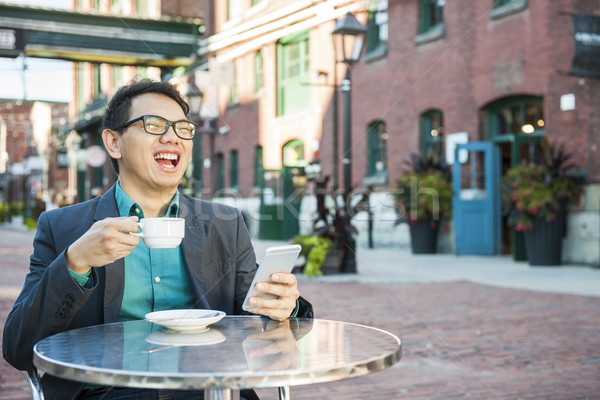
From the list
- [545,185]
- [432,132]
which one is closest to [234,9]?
[432,132]

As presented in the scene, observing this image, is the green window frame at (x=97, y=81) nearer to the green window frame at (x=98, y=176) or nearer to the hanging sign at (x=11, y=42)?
the green window frame at (x=98, y=176)

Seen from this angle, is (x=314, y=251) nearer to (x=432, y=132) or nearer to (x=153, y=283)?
(x=432, y=132)

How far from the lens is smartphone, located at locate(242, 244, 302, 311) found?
207 centimetres

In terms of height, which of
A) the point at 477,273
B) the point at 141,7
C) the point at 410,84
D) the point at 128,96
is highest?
the point at 141,7

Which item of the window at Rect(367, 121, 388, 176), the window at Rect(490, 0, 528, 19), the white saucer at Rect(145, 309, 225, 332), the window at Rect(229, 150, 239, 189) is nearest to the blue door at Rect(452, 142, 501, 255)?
the window at Rect(490, 0, 528, 19)

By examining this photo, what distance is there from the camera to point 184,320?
198 centimetres

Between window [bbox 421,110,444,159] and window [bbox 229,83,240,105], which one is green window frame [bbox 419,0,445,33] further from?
window [bbox 229,83,240,105]

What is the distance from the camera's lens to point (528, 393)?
4145 millimetres

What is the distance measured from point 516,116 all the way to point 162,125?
11867mm

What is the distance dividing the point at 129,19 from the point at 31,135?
145 ft

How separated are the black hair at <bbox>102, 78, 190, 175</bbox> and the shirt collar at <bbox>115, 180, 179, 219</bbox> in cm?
23

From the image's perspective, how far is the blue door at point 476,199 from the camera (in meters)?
13.5

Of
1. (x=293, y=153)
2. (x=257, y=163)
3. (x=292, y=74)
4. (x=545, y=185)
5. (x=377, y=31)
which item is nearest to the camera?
(x=545, y=185)

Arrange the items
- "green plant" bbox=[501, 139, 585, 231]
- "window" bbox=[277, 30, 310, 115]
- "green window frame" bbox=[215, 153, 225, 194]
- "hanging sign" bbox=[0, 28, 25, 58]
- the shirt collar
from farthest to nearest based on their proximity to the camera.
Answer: "green window frame" bbox=[215, 153, 225, 194], "window" bbox=[277, 30, 310, 115], "hanging sign" bbox=[0, 28, 25, 58], "green plant" bbox=[501, 139, 585, 231], the shirt collar
